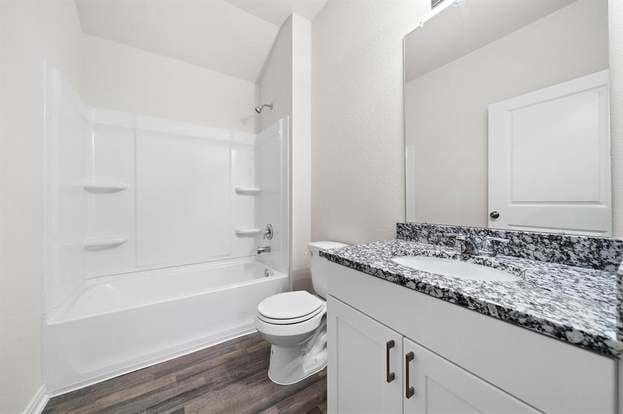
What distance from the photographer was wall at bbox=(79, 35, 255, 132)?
1.99m

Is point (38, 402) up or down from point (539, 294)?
down

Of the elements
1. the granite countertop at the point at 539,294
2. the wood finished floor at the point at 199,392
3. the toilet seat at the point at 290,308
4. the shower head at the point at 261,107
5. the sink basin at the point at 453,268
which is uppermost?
the shower head at the point at 261,107

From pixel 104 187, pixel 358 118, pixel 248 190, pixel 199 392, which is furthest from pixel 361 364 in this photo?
pixel 104 187

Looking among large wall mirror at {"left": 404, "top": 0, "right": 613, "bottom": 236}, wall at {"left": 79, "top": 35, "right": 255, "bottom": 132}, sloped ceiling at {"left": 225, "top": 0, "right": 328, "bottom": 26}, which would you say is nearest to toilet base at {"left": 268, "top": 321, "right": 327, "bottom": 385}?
large wall mirror at {"left": 404, "top": 0, "right": 613, "bottom": 236}

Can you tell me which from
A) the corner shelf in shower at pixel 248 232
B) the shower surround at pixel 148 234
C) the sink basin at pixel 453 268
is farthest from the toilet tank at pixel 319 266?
the corner shelf in shower at pixel 248 232

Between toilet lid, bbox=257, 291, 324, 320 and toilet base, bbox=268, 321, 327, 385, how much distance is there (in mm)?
218

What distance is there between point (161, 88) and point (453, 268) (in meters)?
2.74

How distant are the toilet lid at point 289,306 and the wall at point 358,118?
20.3 inches

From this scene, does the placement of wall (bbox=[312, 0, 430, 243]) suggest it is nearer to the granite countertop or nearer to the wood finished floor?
the granite countertop

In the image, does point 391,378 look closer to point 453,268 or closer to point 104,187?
point 453,268

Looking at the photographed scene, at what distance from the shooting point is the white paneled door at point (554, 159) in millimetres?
751

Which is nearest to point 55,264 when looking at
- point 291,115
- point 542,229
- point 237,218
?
point 237,218

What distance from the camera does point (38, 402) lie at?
120 centimetres

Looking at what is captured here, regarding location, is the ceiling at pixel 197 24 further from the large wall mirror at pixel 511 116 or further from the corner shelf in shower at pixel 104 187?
the large wall mirror at pixel 511 116
